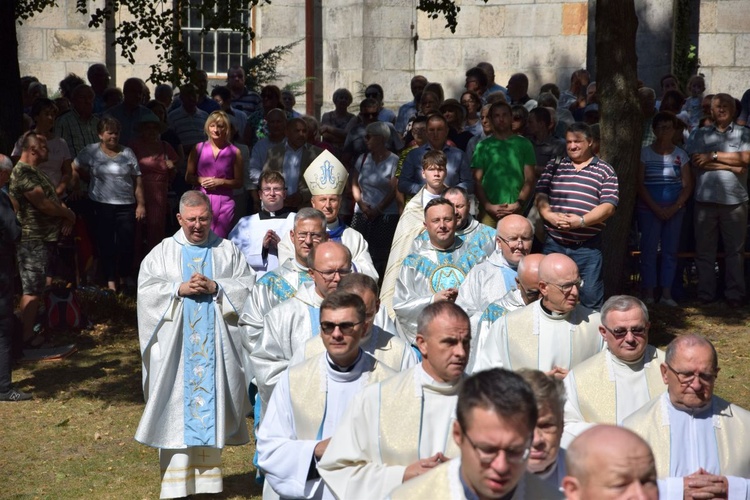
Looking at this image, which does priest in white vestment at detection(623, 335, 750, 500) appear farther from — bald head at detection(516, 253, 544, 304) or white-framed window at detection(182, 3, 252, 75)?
white-framed window at detection(182, 3, 252, 75)

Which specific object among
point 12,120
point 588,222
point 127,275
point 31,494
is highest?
point 12,120

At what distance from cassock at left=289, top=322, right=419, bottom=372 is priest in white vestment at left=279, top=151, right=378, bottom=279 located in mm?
A: 1896

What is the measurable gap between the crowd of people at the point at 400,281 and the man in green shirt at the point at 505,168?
0.02 m

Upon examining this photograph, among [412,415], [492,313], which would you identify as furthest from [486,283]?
[412,415]

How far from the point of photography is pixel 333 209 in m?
9.02

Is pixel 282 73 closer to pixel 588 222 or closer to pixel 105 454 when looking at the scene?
pixel 588 222

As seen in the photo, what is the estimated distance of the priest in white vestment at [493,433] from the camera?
3.78 m

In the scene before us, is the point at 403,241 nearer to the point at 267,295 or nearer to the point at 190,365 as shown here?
the point at 267,295

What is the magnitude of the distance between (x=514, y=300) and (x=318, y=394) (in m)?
2.04

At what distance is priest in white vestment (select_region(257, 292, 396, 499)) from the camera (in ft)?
17.8

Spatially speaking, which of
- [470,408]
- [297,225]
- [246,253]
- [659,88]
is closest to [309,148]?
[246,253]

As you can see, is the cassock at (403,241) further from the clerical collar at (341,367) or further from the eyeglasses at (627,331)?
the clerical collar at (341,367)

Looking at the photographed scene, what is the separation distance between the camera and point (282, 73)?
2033 centimetres

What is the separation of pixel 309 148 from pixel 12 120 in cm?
296
